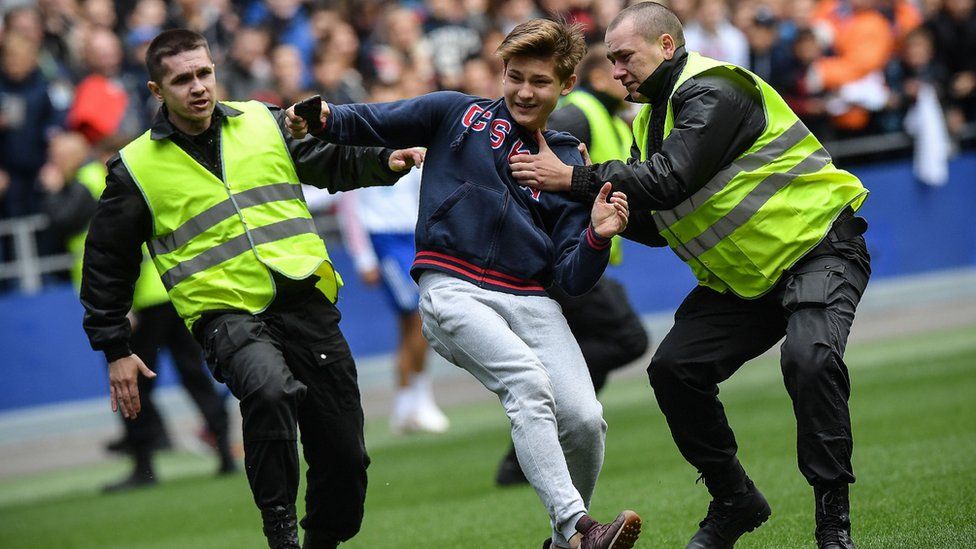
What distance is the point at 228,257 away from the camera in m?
6.32

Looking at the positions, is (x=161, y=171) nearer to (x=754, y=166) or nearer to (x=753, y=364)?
(x=754, y=166)

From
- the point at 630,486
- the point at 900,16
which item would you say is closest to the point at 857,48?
the point at 900,16

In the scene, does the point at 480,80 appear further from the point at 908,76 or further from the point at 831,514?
the point at 831,514

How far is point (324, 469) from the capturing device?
21.3ft

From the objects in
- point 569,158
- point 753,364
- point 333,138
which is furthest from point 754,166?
point 753,364

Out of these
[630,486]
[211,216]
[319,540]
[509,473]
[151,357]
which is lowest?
[509,473]

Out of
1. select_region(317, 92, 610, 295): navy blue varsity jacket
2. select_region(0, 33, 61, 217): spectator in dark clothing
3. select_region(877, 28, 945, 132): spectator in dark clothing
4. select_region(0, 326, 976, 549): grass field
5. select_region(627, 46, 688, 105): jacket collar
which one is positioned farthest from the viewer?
select_region(877, 28, 945, 132): spectator in dark clothing

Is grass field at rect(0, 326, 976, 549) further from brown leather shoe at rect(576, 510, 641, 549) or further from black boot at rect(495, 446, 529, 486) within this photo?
brown leather shoe at rect(576, 510, 641, 549)

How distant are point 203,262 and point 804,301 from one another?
247 centimetres

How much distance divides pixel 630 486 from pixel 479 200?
305 centimetres

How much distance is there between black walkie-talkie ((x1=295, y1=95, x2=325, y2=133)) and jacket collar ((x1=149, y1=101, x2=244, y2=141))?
0.57 m

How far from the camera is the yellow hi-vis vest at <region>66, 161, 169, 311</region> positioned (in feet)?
35.9

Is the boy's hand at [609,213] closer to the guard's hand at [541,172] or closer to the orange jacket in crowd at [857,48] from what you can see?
the guard's hand at [541,172]

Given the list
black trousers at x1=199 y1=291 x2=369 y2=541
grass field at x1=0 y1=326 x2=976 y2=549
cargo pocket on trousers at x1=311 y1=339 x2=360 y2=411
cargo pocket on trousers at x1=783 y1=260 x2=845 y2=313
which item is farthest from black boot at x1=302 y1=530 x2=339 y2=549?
cargo pocket on trousers at x1=783 y1=260 x2=845 y2=313
